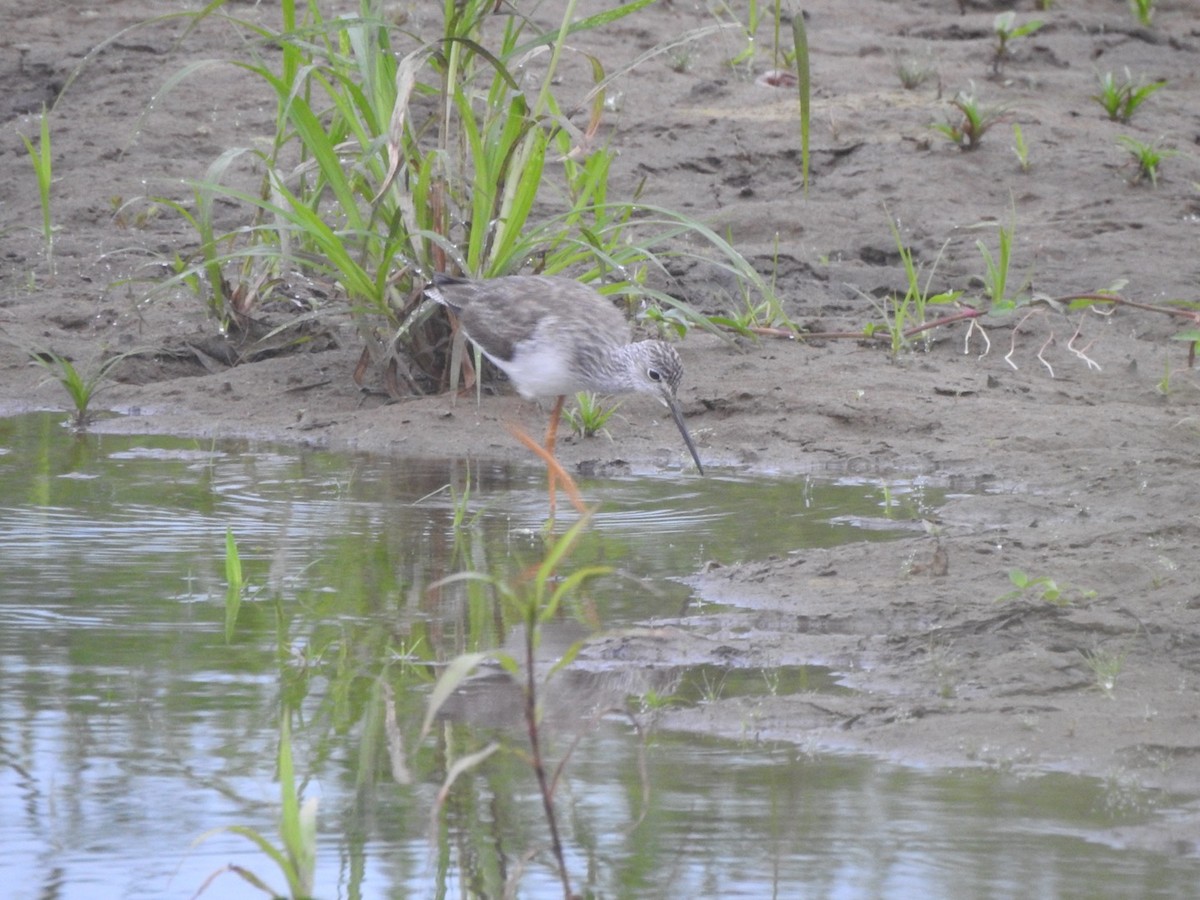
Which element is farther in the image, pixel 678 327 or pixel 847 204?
pixel 847 204

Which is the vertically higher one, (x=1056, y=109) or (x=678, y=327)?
(x=1056, y=109)

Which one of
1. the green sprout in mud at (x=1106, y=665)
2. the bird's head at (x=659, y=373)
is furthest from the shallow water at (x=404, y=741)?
the bird's head at (x=659, y=373)

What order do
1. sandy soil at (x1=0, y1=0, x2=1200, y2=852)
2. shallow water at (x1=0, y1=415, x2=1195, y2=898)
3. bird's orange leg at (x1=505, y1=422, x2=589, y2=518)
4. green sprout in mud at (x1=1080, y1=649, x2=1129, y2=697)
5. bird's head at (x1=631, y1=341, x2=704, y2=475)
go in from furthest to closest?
bird's head at (x1=631, y1=341, x2=704, y2=475) < bird's orange leg at (x1=505, y1=422, x2=589, y2=518) < sandy soil at (x1=0, y1=0, x2=1200, y2=852) < green sprout in mud at (x1=1080, y1=649, x2=1129, y2=697) < shallow water at (x1=0, y1=415, x2=1195, y2=898)

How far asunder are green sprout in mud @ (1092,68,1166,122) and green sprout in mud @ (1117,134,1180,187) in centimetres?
73

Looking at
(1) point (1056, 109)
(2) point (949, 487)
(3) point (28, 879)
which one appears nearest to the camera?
(3) point (28, 879)

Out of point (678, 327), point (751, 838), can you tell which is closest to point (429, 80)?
point (678, 327)

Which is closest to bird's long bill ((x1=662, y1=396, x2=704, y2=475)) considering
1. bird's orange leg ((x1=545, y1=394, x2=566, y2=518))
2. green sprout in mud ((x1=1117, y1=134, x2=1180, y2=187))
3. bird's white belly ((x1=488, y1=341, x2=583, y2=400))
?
bird's white belly ((x1=488, y1=341, x2=583, y2=400))

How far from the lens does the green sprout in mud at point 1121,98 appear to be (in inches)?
477

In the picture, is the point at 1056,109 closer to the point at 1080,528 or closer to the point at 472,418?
the point at 472,418

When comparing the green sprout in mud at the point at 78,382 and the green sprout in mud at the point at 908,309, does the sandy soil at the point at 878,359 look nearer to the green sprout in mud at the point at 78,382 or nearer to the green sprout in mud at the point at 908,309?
the green sprout in mud at the point at 908,309

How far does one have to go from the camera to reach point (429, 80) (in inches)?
499

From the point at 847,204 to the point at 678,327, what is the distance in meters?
2.58

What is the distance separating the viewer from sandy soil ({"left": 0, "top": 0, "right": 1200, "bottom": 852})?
4.48 metres

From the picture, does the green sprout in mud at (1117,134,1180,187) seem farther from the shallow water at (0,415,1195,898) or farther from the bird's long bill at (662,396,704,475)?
the shallow water at (0,415,1195,898)
